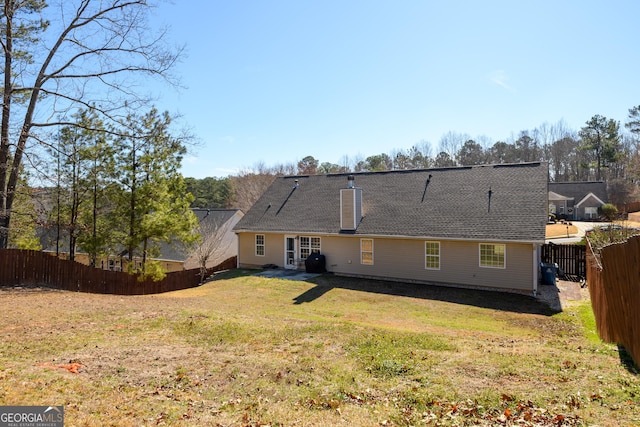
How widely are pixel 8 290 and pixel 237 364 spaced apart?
38.0 feet

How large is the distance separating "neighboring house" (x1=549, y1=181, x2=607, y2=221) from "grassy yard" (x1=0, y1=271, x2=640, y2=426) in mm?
47247

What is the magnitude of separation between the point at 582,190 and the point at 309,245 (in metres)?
48.9

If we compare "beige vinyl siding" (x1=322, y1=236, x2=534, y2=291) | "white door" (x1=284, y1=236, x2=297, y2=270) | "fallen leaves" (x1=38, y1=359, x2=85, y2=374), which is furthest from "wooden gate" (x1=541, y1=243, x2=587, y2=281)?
"fallen leaves" (x1=38, y1=359, x2=85, y2=374)

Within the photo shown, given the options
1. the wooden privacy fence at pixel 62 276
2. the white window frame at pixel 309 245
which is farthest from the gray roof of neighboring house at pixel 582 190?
the wooden privacy fence at pixel 62 276

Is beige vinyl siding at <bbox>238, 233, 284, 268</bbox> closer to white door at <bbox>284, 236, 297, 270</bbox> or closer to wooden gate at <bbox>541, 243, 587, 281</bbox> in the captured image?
white door at <bbox>284, 236, 297, 270</bbox>

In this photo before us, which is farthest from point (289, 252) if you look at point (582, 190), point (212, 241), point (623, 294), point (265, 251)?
point (582, 190)

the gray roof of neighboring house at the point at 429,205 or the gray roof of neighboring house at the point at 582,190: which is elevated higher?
the gray roof of neighboring house at the point at 582,190

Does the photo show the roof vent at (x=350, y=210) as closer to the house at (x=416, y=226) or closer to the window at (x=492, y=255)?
Result: the house at (x=416, y=226)

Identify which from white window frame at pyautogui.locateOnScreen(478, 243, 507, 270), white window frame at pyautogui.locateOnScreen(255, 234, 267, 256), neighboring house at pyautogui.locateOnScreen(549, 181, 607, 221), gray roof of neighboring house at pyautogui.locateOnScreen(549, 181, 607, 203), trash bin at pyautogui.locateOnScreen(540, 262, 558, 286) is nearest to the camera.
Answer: white window frame at pyautogui.locateOnScreen(478, 243, 507, 270)

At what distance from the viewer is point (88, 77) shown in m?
15.3

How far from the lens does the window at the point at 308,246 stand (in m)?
20.7

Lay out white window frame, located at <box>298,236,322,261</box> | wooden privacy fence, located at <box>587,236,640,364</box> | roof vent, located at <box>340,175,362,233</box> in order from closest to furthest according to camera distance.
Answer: wooden privacy fence, located at <box>587,236,640,364</box>, roof vent, located at <box>340,175,362,233</box>, white window frame, located at <box>298,236,322,261</box>

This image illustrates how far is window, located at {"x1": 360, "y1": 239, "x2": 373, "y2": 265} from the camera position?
61.9 feet

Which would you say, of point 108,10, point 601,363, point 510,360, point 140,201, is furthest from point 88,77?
point 601,363
